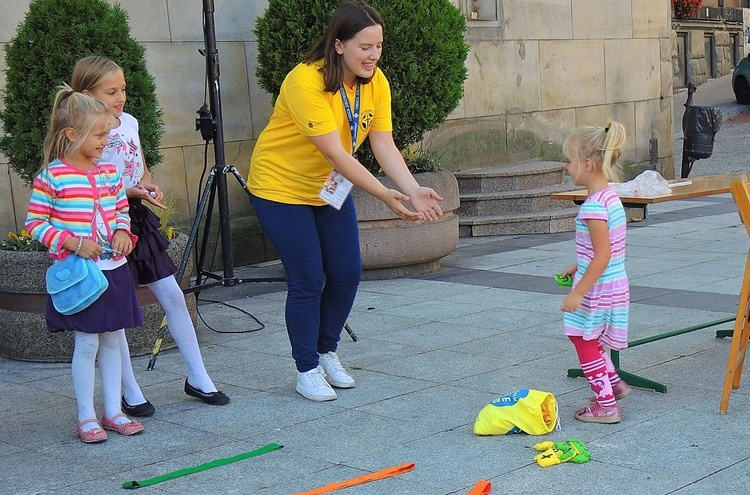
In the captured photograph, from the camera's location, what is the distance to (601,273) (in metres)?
4.36

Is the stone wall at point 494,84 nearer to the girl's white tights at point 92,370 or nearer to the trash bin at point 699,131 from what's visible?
the trash bin at point 699,131

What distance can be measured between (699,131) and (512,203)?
4025 mm

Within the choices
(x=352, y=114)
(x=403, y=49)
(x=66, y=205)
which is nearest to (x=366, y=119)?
(x=352, y=114)

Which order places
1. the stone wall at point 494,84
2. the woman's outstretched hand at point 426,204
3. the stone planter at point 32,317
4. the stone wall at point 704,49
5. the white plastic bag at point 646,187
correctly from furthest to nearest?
the stone wall at point 704,49 → the stone wall at point 494,84 → the stone planter at point 32,317 → the white plastic bag at point 646,187 → the woman's outstretched hand at point 426,204

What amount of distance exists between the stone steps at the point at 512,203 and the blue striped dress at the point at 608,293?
19.4 ft

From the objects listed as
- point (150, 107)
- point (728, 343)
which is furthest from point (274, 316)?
point (728, 343)

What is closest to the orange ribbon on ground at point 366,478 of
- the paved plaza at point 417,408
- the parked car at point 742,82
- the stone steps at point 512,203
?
the paved plaza at point 417,408

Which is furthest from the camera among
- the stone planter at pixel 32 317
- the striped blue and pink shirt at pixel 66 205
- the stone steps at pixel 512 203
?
the stone steps at pixel 512 203

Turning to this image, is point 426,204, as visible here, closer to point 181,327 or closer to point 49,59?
point 181,327

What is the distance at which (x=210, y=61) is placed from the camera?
21.8ft

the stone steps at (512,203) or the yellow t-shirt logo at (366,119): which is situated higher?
the yellow t-shirt logo at (366,119)

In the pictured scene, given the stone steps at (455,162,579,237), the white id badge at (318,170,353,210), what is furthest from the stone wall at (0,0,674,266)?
the white id badge at (318,170,353,210)

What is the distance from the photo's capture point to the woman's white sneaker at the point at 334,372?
202 inches

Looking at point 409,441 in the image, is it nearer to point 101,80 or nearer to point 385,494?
point 385,494
